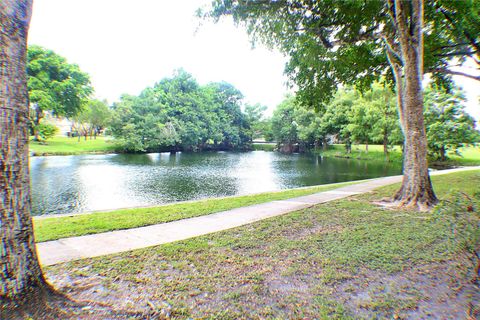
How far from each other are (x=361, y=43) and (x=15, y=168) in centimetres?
1258

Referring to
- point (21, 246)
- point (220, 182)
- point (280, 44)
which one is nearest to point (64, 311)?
point (21, 246)

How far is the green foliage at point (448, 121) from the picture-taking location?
949 inches

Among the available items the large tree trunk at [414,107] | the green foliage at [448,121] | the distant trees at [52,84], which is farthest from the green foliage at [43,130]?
the green foliage at [448,121]

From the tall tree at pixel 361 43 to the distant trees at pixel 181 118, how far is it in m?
32.7

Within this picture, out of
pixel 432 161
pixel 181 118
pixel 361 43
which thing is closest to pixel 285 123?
pixel 181 118

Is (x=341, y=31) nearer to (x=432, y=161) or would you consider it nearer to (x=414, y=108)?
(x=414, y=108)

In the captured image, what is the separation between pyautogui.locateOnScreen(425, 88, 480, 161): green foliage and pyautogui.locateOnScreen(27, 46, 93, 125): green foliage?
140ft

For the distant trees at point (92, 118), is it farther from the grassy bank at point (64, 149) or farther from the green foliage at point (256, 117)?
the green foliage at point (256, 117)

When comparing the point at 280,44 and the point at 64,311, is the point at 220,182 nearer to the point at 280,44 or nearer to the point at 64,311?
the point at 280,44

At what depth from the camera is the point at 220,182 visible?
57.2 feet

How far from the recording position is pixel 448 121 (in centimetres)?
2481

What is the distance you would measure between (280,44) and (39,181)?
50.7 feet

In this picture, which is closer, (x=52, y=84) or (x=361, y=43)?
(x=361, y=43)

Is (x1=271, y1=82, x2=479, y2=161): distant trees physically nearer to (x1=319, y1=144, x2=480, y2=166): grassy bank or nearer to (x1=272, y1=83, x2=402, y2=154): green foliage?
(x1=272, y1=83, x2=402, y2=154): green foliage
